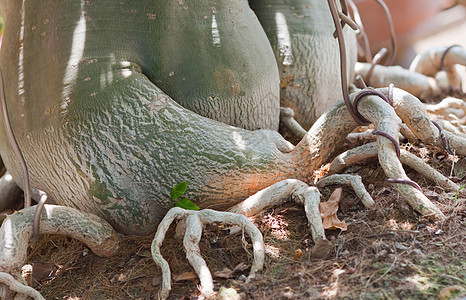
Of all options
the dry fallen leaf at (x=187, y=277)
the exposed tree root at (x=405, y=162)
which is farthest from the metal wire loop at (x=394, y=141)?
the dry fallen leaf at (x=187, y=277)

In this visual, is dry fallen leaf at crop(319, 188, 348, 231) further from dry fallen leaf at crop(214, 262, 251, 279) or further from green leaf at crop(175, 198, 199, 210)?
green leaf at crop(175, 198, 199, 210)

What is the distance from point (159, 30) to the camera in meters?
2.66

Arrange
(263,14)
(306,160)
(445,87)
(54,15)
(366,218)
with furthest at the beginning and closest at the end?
(445,87), (263,14), (306,160), (54,15), (366,218)

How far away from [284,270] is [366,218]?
535 mm

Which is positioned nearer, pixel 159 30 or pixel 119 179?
pixel 119 179

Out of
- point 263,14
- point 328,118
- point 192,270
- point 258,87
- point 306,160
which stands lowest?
point 192,270

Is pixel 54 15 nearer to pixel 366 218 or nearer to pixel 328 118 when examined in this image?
pixel 328 118

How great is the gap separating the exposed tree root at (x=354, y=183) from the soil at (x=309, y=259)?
5cm

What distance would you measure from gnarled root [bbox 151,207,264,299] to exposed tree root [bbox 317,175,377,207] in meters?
0.60

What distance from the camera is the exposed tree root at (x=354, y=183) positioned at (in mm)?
2406

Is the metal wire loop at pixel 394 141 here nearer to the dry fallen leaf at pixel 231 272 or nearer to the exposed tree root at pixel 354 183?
the exposed tree root at pixel 354 183

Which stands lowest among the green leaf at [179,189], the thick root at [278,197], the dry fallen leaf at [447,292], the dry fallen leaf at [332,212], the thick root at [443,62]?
the dry fallen leaf at [447,292]

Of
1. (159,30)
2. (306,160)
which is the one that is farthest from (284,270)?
(159,30)

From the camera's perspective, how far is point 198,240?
86.9 inches
